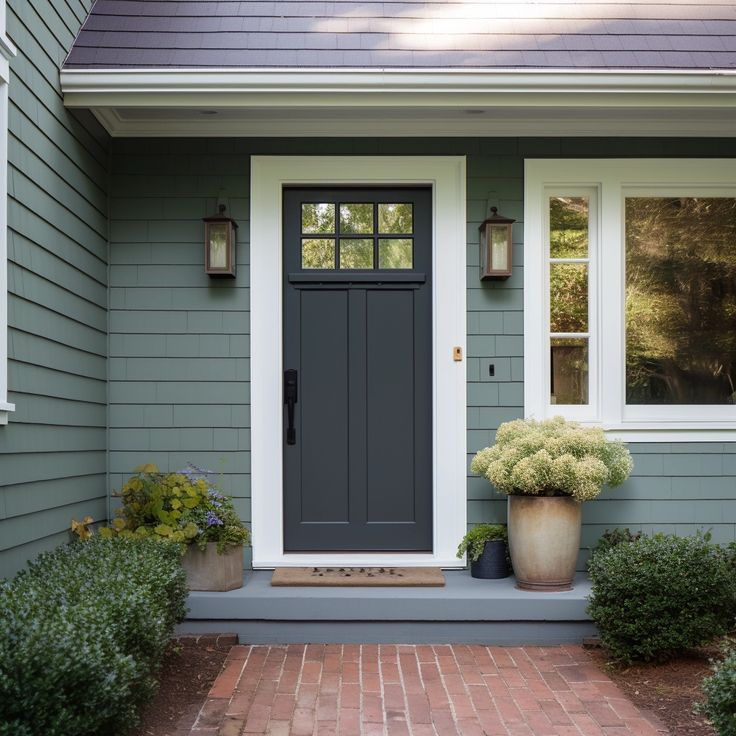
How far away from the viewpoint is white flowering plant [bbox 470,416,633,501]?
4.46m

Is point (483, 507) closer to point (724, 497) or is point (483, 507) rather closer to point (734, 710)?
point (724, 497)

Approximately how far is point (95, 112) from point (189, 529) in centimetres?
234

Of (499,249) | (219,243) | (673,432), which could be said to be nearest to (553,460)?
(673,432)

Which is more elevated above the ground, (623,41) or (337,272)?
(623,41)

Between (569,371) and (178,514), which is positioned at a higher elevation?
(569,371)

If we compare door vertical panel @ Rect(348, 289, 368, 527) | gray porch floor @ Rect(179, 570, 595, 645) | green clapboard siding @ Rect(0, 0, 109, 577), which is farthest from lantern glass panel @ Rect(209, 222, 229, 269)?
gray porch floor @ Rect(179, 570, 595, 645)

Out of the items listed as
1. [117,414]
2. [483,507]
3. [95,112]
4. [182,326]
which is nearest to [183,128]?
[95,112]

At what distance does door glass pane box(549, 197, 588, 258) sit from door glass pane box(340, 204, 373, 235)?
3.61ft

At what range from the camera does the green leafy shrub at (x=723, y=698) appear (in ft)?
8.16

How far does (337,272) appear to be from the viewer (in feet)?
17.2

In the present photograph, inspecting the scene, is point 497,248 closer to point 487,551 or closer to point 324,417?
point 324,417

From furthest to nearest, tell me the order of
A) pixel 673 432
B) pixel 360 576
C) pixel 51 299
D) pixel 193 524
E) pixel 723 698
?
1. pixel 673 432
2. pixel 360 576
3. pixel 193 524
4. pixel 51 299
5. pixel 723 698

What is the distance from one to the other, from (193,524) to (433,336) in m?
1.77

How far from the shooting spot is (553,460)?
4512mm
